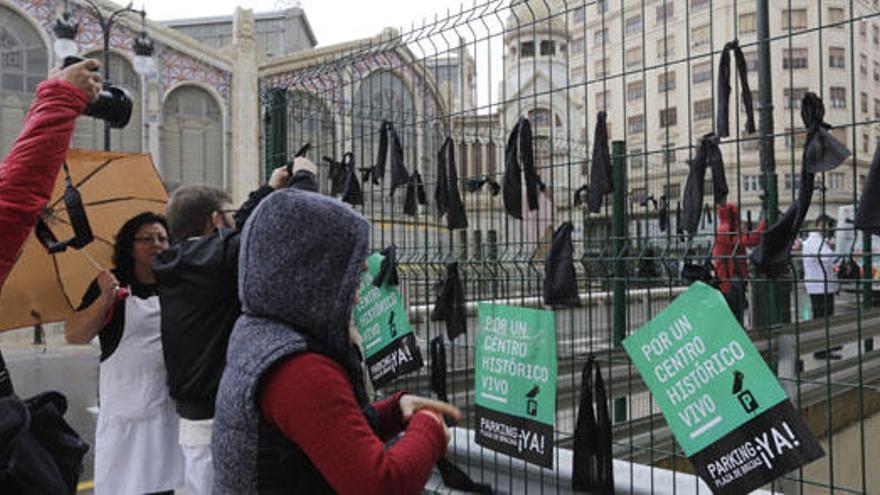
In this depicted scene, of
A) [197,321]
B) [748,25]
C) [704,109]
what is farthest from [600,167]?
[748,25]

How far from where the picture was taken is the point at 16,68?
62.6 ft

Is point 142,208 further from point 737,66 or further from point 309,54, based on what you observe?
point 309,54

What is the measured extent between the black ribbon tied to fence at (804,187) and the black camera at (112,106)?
2.60m

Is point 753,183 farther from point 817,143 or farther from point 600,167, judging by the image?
point 817,143

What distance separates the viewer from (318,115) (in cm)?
544

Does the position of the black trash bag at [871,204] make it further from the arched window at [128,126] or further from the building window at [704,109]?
the arched window at [128,126]

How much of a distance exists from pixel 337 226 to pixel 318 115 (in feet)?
12.4

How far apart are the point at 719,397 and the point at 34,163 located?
7.97 feet

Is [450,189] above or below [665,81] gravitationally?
below

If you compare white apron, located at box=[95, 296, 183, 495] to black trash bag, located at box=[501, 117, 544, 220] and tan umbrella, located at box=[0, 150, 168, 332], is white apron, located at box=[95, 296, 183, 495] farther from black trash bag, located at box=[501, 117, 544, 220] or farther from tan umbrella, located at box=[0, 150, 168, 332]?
black trash bag, located at box=[501, 117, 544, 220]

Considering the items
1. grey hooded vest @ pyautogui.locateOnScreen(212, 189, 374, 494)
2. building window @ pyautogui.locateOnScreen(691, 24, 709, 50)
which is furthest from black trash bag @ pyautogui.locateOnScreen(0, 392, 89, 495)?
building window @ pyautogui.locateOnScreen(691, 24, 709, 50)

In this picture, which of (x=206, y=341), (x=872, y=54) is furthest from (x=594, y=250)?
(x=872, y=54)

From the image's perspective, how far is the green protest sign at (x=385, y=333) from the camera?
13.7 ft

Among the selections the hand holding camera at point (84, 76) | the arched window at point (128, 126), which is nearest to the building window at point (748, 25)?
the hand holding camera at point (84, 76)
